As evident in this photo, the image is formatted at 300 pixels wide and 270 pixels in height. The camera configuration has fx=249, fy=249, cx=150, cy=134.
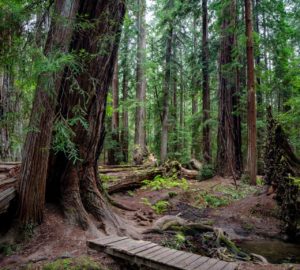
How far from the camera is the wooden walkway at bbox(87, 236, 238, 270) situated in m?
3.31

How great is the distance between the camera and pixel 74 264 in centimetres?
367

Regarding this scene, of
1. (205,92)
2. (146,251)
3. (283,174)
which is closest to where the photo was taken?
(146,251)

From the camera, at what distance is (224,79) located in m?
12.9

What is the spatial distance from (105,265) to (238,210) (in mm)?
5708

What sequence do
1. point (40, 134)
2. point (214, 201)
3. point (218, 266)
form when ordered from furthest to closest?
point (214, 201)
point (40, 134)
point (218, 266)

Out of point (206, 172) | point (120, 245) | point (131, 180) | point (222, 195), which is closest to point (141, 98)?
point (206, 172)

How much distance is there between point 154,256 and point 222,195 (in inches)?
271

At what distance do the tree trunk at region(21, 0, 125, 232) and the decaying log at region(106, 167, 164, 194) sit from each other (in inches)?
122

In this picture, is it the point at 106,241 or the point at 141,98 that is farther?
the point at 141,98

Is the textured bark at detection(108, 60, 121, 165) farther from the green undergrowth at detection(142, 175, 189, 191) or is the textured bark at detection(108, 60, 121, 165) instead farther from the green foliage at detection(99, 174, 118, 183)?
the green foliage at detection(99, 174, 118, 183)

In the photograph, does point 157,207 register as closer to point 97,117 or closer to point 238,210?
point 238,210

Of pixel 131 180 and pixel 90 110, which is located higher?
pixel 90 110

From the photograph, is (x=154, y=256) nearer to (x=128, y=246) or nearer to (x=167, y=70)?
(x=128, y=246)

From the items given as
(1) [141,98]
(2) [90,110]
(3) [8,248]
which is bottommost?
(3) [8,248]
